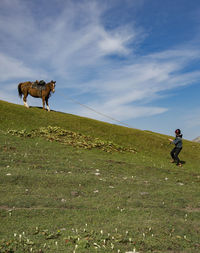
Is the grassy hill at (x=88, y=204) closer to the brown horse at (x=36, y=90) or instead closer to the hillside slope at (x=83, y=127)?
the hillside slope at (x=83, y=127)

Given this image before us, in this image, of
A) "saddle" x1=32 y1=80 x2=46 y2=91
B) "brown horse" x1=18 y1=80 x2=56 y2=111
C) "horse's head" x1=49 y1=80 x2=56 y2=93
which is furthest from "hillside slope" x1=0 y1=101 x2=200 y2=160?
"horse's head" x1=49 y1=80 x2=56 y2=93

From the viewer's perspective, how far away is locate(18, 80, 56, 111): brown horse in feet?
139

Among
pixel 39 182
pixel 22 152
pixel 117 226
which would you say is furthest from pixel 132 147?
pixel 117 226

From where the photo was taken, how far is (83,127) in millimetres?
38844

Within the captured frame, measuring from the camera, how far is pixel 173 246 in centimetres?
777

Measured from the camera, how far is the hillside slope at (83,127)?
33.7m

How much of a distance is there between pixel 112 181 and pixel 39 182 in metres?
4.66

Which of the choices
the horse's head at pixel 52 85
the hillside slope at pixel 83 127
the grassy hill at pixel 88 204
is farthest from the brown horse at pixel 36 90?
the grassy hill at pixel 88 204

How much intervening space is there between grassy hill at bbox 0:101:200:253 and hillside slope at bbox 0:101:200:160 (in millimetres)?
7781

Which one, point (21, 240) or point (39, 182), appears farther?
point (39, 182)

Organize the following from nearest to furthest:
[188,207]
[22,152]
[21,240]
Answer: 1. [21,240]
2. [188,207]
3. [22,152]

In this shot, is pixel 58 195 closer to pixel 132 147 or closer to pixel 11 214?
pixel 11 214

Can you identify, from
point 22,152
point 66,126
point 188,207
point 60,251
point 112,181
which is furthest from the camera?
point 66,126

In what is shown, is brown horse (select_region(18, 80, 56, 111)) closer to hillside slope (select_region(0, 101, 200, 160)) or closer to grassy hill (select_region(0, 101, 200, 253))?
hillside slope (select_region(0, 101, 200, 160))
